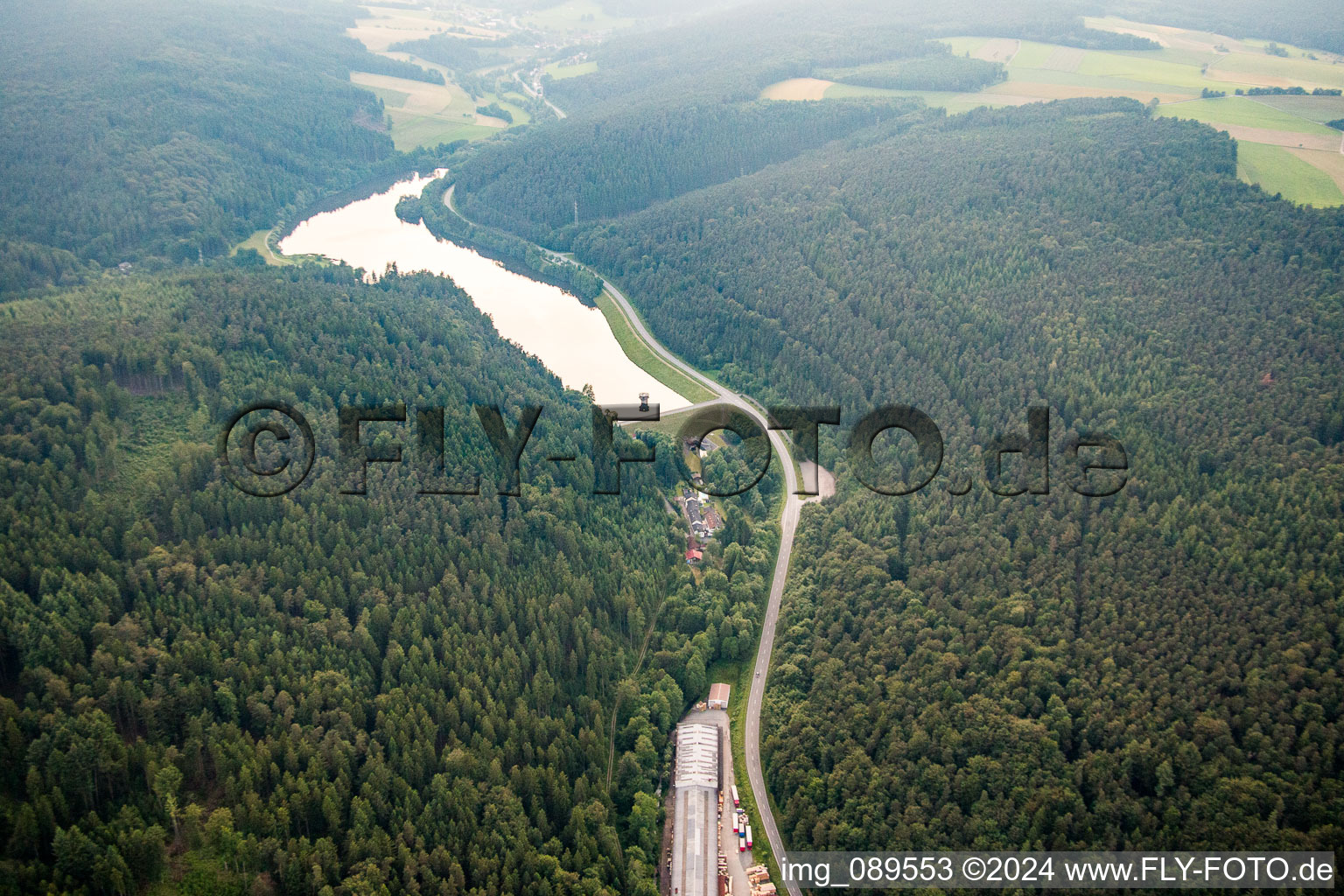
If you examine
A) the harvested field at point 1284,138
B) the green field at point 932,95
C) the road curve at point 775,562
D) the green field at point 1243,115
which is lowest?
the road curve at point 775,562

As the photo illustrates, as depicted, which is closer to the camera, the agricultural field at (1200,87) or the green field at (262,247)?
the agricultural field at (1200,87)

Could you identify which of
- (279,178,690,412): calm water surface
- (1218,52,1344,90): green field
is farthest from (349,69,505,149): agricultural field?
(1218,52,1344,90): green field

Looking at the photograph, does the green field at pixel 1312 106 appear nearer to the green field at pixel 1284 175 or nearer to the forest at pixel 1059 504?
the green field at pixel 1284 175

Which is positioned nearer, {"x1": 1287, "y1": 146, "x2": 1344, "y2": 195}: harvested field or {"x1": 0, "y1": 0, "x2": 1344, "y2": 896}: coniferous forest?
{"x1": 0, "y1": 0, "x2": 1344, "y2": 896}: coniferous forest

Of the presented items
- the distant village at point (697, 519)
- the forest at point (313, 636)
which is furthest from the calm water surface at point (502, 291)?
the forest at point (313, 636)

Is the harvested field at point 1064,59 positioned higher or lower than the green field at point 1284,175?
higher

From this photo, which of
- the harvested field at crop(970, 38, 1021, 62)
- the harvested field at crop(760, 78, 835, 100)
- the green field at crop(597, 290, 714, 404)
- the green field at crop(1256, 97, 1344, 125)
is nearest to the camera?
the green field at crop(597, 290, 714, 404)

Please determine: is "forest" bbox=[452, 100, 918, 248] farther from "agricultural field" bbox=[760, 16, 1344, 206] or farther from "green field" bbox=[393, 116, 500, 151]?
"green field" bbox=[393, 116, 500, 151]
